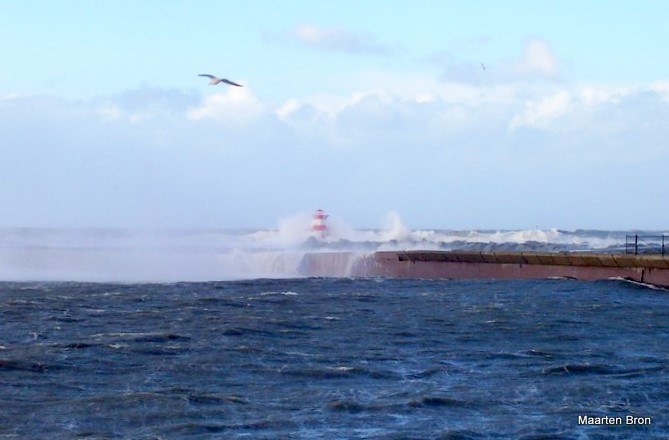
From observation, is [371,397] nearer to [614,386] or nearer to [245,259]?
[614,386]

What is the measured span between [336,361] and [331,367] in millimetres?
646

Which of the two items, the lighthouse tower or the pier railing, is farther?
the lighthouse tower

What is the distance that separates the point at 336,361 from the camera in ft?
56.7

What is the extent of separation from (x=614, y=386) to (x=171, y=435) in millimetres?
6556

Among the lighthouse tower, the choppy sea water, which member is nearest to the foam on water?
the lighthouse tower

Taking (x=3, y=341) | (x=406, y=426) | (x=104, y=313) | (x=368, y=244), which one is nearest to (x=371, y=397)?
(x=406, y=426)

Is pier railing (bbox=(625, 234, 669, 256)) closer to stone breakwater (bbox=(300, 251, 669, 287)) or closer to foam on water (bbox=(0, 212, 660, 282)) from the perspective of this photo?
stone breakwater (bbox=(300, 251, 669, 287))

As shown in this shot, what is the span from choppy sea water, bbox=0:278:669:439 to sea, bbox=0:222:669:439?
5 cm

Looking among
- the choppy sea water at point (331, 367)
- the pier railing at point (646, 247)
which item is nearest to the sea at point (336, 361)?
the choppy sea water at point (331, 367)

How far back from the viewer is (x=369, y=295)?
2978cm

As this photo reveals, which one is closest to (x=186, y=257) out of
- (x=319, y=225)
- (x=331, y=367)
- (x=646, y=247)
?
(x=319, y=225)

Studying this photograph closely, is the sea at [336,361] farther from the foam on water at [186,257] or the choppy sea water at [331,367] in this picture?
the foam on water at [186,257]

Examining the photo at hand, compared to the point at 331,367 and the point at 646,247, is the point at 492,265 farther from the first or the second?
the point at 331,367

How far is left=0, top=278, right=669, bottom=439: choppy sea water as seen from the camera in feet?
42.0
